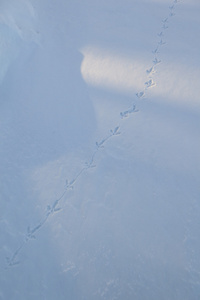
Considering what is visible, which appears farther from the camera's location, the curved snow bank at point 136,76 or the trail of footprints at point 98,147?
the curved snow bank at point 136,76

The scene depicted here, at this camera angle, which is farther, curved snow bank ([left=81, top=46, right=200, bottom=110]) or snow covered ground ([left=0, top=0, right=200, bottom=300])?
curved snow bank ([left=81, top=46, right=200, bottom=110])

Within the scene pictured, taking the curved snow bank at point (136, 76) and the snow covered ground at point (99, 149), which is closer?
the snow covered ground at point (99, 149)

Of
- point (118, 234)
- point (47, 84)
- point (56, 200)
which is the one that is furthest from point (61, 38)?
point (118, 234)

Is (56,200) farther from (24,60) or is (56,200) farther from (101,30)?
(101,30)

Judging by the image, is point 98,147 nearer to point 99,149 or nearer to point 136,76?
point 99,149

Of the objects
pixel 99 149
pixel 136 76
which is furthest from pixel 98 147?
pixel 136 76

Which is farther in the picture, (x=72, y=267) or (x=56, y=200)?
(x=56, y=200)

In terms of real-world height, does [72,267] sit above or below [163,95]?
below
